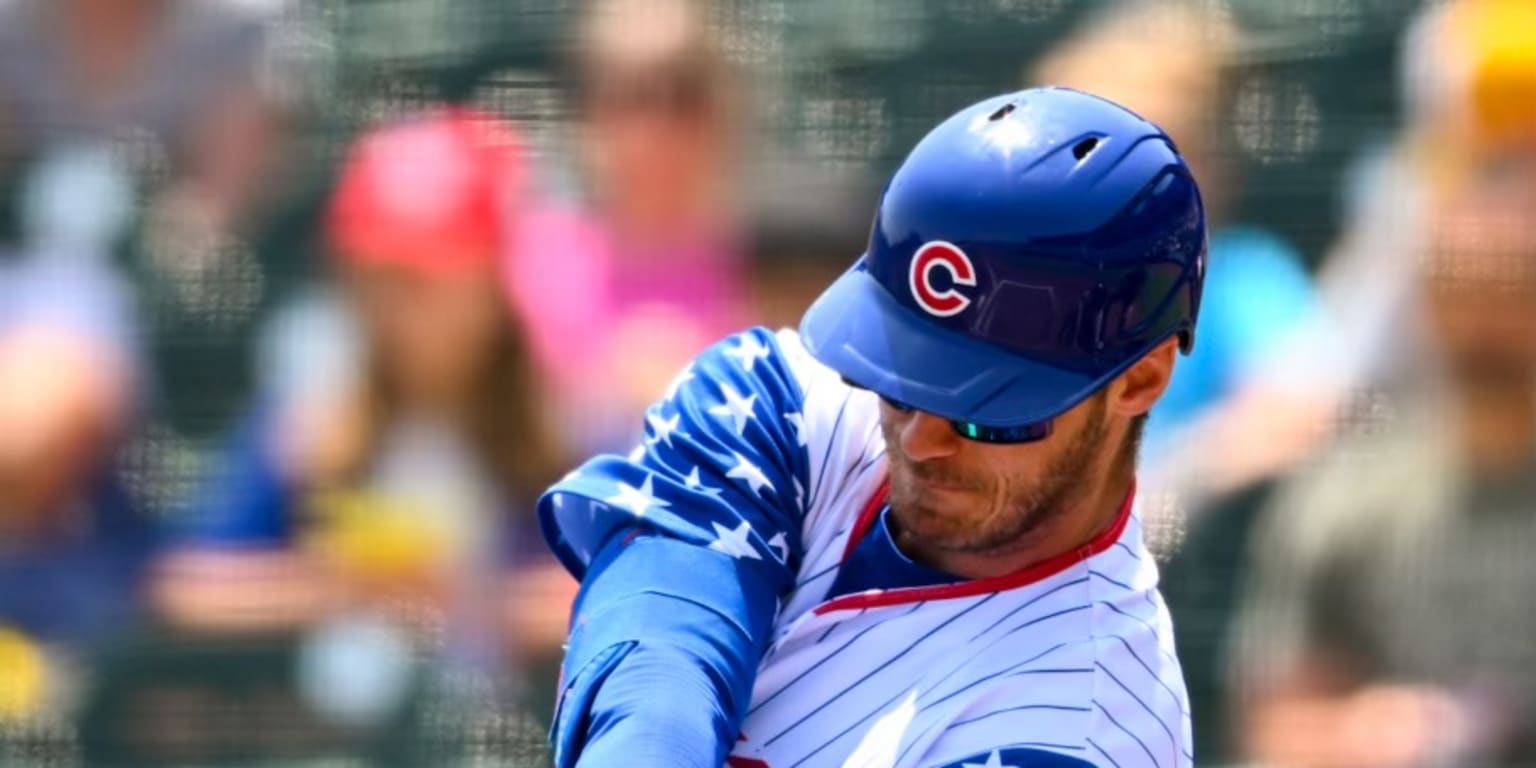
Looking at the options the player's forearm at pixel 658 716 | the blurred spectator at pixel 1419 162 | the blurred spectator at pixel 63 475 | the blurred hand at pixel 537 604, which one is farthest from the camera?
the blurred spectator at pixel 63 475

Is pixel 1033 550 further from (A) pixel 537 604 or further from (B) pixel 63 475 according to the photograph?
(B) pixel 63 475

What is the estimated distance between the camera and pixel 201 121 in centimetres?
365

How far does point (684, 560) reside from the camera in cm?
187

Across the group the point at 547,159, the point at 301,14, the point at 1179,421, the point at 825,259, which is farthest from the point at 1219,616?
the point at 301,14

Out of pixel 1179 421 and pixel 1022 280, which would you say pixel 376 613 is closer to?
pixel 1179 421

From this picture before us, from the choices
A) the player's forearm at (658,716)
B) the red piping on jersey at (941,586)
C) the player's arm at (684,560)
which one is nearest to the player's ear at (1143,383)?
the red piping on jersey at (941,586)

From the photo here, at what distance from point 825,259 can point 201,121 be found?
3.22 ft

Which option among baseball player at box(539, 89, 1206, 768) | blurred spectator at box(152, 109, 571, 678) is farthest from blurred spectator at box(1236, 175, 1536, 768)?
baseball player at box(539, 89, 1206, 768)

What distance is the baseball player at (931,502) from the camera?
5.93 ft

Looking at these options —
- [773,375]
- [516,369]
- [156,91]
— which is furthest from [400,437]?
[773,375]

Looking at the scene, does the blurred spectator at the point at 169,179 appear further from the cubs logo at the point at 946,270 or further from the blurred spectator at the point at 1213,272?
the cubs logo at the point at 946,270

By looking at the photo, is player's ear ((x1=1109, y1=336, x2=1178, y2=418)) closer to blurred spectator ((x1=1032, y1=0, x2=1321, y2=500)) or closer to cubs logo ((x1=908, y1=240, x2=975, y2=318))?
cubs logo ((x1=908, y1=240, x2=975, y2=318))

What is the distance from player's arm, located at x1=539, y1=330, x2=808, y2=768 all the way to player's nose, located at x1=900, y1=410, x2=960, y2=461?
112 mm

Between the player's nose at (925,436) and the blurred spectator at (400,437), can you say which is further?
the blurred spectator at (400,437)
